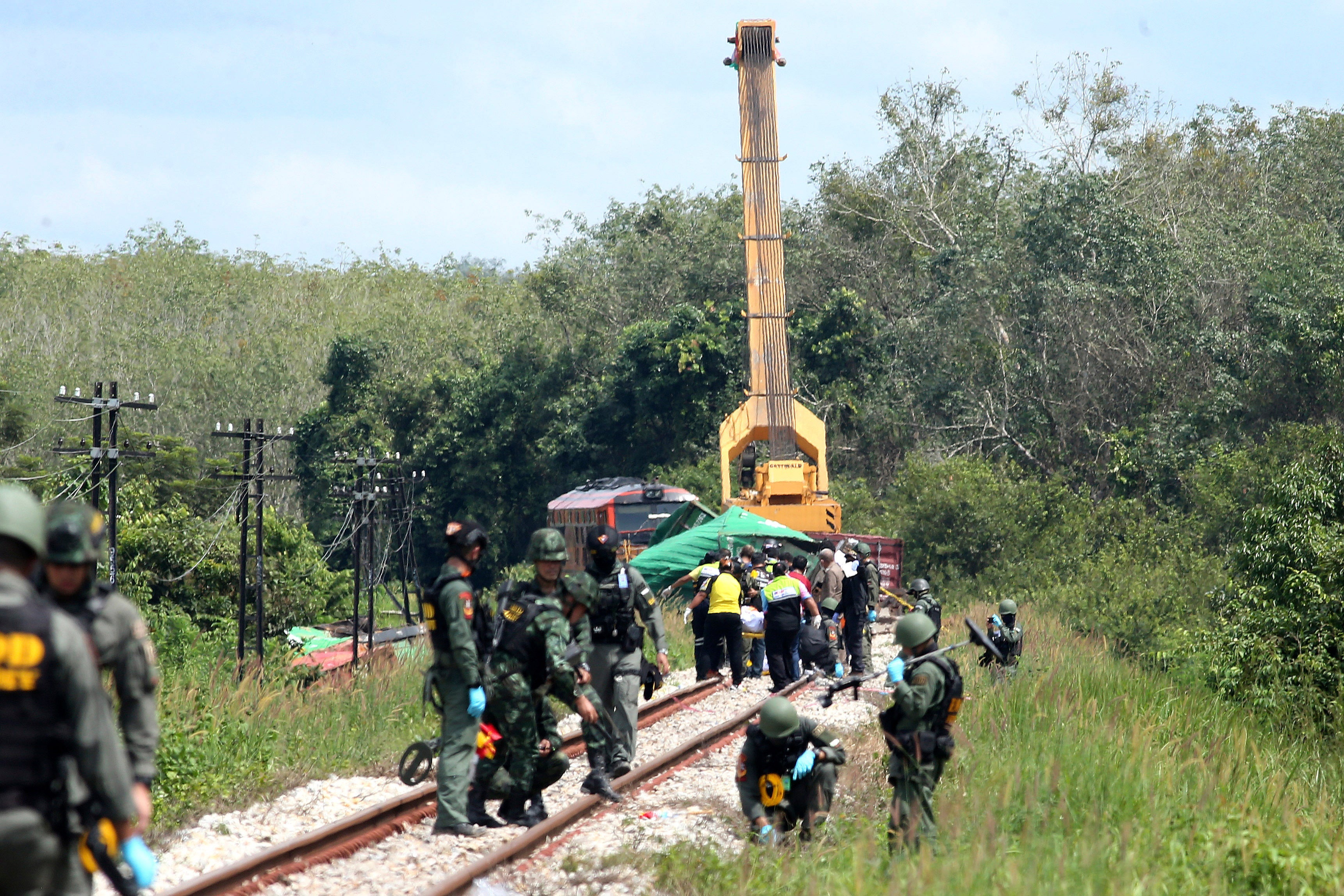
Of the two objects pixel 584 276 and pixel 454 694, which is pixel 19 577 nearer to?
pixel 454 694

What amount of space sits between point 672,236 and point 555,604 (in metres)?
52.6

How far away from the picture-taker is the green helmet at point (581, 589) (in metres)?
8.93

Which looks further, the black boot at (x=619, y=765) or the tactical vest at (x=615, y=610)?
the black boot at (x=619, y=765)

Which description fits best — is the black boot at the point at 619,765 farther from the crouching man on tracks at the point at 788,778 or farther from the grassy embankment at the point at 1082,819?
the crouching man on tracks at the point at 788,778

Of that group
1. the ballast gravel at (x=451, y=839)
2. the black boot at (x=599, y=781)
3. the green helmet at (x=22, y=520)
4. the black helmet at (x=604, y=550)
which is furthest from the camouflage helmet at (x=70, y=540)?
the black boot at (x=599, y=781)

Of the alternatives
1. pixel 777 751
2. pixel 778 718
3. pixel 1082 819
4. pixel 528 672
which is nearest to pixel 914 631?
pixel 778 718

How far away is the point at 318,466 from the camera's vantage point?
193 feet

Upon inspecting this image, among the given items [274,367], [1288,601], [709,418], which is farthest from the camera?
[274,367]

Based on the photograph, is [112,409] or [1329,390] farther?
[1329,390]

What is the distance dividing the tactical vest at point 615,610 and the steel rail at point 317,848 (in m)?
1.72

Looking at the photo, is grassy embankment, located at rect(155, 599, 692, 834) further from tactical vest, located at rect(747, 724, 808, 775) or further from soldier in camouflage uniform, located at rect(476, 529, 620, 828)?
tactical vest, located at rect(747, 724, 808, 775)

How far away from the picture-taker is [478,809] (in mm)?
8789

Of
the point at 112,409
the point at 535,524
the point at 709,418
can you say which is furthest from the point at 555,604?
the point at 535,524

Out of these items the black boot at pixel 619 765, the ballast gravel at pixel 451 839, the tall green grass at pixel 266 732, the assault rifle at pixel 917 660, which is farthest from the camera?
the black boot at pixel 619 765
